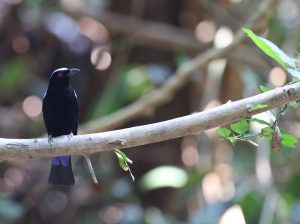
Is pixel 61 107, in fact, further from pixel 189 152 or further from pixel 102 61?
pixel 189 152

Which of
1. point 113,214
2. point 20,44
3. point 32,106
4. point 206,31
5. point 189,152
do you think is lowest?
point 113,214

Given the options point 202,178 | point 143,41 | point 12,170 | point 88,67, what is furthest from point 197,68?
point 12,170

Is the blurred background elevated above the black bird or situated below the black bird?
below

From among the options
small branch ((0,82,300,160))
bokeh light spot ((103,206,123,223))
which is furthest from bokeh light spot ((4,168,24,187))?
small branch ((0,82,300,160))


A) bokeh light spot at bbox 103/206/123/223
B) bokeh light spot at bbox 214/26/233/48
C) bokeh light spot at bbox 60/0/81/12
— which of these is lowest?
bokeh light spot at bbox 103/206/123/223

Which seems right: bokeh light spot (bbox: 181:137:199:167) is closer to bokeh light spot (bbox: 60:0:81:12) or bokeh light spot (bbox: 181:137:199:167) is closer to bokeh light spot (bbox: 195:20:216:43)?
bokeh light spot (bbox: 195:20:216:43)

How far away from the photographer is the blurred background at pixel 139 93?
17.6 ft

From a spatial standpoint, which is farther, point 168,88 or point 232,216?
point 232,216

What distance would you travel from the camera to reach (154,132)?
98.7 inches

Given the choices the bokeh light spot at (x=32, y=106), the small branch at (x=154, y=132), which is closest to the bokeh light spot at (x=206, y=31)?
the bokeh light spot at (x=32, y=106)

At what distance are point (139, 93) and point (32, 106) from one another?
152 centimetres

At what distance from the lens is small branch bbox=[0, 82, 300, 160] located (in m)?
2.41

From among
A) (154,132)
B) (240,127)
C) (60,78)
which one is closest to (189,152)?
(60,78)

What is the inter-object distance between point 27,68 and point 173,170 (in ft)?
5.94
